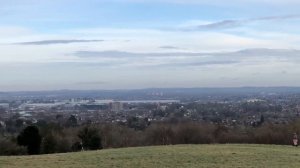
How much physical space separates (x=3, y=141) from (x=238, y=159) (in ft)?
103

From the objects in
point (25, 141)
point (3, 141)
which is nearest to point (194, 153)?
point (25, 141)

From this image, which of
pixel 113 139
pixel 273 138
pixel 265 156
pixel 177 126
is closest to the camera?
pixel 265 156

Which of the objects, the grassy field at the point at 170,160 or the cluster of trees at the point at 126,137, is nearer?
the grassy field at the point at 170,160

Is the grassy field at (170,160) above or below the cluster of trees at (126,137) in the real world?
above

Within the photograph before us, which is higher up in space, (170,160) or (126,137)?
(170,160)

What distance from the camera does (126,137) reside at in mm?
62969

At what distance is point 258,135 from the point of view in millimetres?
60000

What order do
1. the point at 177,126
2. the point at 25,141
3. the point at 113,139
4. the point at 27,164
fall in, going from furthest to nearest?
the point at 177,126 < the point at 113,139 < the point at 25,141 < the point at 27,164

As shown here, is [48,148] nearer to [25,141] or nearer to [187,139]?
[25,141]

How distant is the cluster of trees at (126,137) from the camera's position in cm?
4569

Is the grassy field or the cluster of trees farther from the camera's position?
the cluster of trees

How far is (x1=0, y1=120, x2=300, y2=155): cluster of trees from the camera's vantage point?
45.7 metres

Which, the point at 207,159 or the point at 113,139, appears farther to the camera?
the point at 113,139

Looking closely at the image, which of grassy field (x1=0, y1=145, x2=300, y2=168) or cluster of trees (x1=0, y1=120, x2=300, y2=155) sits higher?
grassy field (x1=0, y1=145, x2=300, y2=168)
